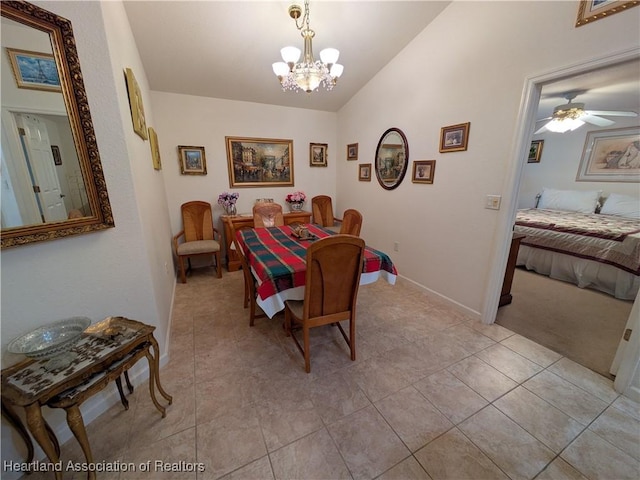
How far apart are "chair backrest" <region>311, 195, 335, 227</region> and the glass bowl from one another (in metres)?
3.38

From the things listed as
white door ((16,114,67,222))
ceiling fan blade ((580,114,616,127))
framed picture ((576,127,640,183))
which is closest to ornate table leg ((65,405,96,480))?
white door ((16,114,67,222))

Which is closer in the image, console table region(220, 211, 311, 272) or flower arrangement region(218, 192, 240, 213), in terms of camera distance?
console table region(220, 211, 311, 272)

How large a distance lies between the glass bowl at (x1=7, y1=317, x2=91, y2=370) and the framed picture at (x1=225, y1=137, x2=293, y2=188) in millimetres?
2837

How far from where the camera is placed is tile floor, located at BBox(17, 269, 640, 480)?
3.93ft

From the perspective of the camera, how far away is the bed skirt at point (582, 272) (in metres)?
2.68

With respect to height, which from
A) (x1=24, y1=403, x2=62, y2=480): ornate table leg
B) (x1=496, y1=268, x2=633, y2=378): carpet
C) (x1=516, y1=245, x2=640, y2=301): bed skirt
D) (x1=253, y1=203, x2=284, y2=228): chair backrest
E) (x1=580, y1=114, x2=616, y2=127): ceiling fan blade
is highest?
(x1=580, y1=114, x2=616, y2=127): ceiling fan blade

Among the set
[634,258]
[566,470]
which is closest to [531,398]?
[566,470]

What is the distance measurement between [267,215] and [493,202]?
2474mm

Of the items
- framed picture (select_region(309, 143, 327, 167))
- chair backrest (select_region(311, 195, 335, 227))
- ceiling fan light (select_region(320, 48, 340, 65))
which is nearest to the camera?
ceiling fan light (select_region(320, 48, 340, 65))

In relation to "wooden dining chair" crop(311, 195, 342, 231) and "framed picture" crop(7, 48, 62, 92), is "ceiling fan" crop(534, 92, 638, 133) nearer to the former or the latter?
"wooden dining chair" crop(311, 195, 342, 231)

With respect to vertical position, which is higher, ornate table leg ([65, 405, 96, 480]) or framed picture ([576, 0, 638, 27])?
framed picture ([576, 0, 638, 27])

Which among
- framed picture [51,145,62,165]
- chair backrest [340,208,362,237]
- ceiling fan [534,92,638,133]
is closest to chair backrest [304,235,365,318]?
chair backrest [340,208,362,237]

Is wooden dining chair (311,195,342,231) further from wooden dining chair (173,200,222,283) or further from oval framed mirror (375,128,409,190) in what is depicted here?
wooden dining chair (173,200,222,283)

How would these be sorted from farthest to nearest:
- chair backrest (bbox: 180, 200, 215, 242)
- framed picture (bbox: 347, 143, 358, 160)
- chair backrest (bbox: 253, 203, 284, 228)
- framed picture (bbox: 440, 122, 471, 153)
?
1. framed picture (bbox: 347, 143, 358, 160)
2. chair backrest (bbox: 180, 200, 215, 242)
3. chair backrest (bbox: 253, 203, 284, 228)
4. framed picture (bbox: 440, 122, 471, 153)
